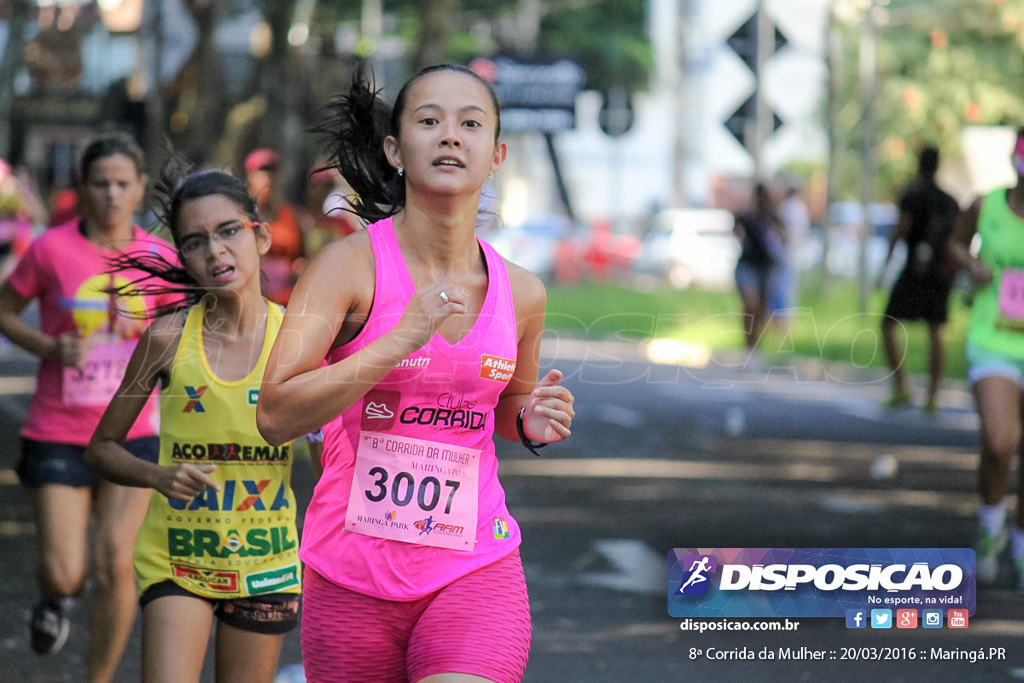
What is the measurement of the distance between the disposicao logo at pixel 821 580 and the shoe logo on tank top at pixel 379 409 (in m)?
2.01

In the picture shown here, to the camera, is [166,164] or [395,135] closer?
[395,135]

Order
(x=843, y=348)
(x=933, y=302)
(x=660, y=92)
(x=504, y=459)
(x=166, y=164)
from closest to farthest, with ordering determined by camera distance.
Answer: (x=166, y=164) < (x=504, y=459) < (x=933, y=302) < (x=843, y=348) < (x=660, y=92)

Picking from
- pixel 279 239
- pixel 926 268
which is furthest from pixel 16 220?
pixel 926 268

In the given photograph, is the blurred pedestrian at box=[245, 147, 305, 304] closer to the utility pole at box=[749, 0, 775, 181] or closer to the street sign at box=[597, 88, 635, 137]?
the utility pole at box=[749, 0, 775, 181]

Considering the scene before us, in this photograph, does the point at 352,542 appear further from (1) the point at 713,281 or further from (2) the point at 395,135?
(1) the point at 713,281

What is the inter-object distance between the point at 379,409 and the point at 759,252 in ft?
52.3

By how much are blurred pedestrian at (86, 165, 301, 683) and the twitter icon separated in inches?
79.4

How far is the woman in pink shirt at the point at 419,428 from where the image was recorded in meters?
3.50

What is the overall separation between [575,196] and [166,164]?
92938mm

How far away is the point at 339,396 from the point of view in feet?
11.0

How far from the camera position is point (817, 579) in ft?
17.7

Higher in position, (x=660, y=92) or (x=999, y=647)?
(x=660, y=92)

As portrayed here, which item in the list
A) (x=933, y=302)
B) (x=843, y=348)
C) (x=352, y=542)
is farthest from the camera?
(x=843, y=348)

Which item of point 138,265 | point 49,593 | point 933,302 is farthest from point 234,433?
point 933,302
